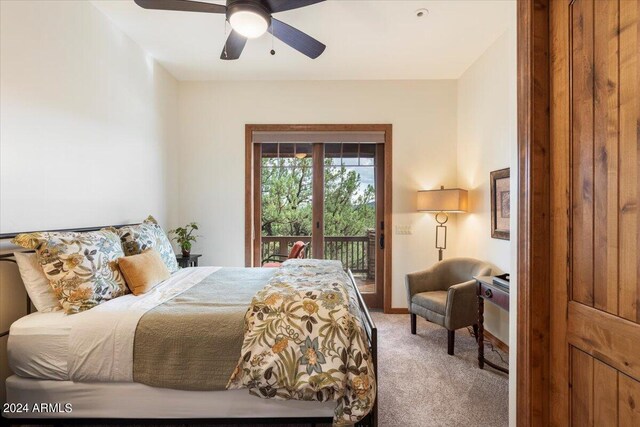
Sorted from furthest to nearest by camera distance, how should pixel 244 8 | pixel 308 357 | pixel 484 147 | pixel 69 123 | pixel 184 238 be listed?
pixel 184 238
pixel 484 147
pixel 69 123
pixel 244 8
pixel 308 357

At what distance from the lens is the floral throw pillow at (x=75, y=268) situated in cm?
165

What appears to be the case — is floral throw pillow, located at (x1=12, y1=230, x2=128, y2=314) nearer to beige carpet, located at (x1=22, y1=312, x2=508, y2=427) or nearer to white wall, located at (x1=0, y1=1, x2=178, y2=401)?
white wall, located at (x1=0, y1=1, x2=178, y2=401)

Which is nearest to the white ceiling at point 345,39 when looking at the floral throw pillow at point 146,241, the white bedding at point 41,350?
the floral throw pillow at point 146,241

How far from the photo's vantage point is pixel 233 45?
2346mm

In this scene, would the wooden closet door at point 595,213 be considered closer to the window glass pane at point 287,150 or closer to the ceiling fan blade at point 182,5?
the ceiling fan blade at point 182,5

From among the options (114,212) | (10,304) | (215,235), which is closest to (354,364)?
(10,304)

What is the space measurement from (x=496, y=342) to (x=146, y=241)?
11.4ft

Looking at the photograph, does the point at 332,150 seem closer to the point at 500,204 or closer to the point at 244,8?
the point at 500,204

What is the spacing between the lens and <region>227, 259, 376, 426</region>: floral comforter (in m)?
1.38

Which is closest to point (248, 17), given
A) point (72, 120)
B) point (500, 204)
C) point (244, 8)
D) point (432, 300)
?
point (244, 8)

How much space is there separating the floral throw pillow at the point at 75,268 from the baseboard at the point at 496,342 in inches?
132

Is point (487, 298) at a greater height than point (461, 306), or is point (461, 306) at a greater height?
point (487, 298)

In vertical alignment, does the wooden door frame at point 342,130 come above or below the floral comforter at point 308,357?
above

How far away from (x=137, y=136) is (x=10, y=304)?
6.19 ft
